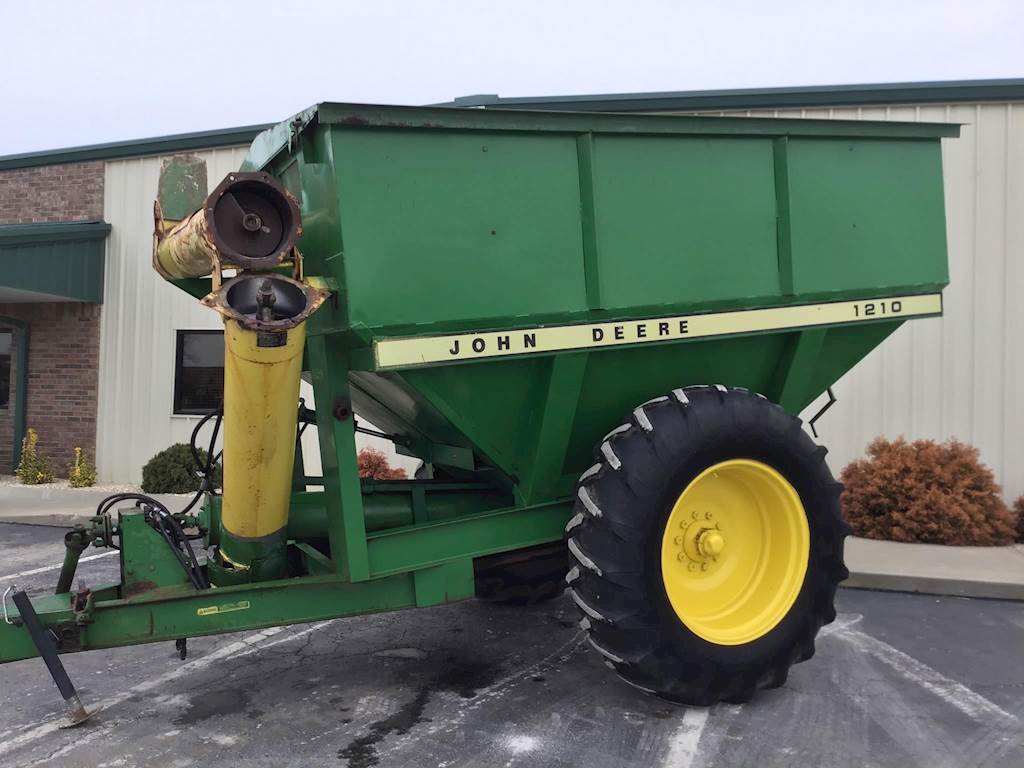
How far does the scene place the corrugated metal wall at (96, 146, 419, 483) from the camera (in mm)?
11125

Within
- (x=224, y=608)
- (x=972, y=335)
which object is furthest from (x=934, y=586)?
(x=224, y=608)

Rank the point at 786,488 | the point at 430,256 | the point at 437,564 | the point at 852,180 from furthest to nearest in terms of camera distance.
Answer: the point at 852,180, the point at 786,488, the point at 437,564, the point at 430,256

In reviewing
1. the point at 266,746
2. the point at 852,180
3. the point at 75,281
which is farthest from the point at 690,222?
the point at 75,281

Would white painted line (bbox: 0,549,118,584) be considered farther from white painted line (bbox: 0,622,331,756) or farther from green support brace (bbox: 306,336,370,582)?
green support brace (bbox: 306,336,370,582)

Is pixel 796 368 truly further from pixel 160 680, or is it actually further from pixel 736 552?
pixel 160 680

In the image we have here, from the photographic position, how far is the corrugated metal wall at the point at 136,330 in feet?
36.5

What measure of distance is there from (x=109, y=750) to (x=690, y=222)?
3439 mm

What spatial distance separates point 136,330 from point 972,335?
10015mm

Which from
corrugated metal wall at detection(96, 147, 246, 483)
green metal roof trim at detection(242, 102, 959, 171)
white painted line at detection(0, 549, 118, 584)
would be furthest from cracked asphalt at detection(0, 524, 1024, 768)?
corrugated metal wall at detection(96, 147, 246, 483)

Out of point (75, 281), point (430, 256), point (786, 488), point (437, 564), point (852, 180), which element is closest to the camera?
point (430, 256)

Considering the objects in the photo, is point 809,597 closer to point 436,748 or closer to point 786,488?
point 786,488

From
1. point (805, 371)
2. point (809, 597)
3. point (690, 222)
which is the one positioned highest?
point (690, 222)

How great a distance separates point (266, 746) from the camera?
353 cm

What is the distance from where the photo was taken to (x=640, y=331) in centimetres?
386
